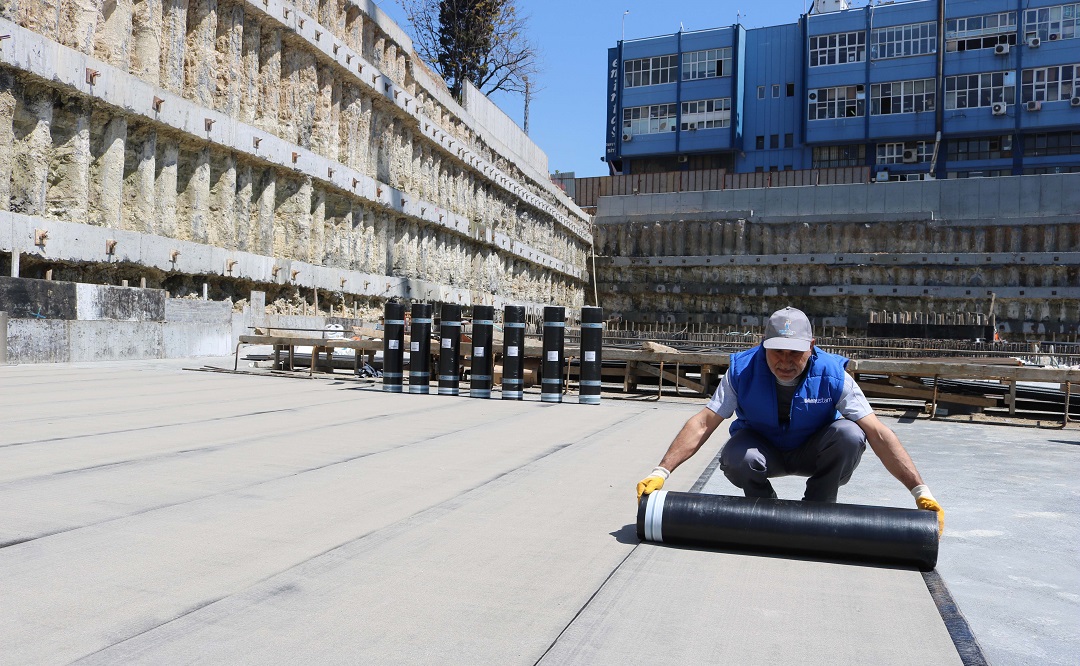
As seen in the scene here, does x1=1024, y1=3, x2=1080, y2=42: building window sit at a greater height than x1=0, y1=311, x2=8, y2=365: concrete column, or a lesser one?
greater

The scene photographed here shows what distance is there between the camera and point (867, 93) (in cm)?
5797

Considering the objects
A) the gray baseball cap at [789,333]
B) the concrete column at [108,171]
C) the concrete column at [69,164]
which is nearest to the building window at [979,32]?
the concrete column at [108,171]

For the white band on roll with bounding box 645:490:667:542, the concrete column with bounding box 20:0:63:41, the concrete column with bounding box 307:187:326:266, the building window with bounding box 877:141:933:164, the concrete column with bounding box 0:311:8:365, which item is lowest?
the white band on roll with bounding box 645:490:667:542

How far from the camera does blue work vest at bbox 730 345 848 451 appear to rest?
4688 millimetres

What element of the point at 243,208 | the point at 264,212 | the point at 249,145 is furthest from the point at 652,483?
the point at 264,212

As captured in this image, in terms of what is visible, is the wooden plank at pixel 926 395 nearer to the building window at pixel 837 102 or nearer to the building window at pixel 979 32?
the building window at pixel 837 102

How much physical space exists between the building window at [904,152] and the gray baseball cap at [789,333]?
5916 cm

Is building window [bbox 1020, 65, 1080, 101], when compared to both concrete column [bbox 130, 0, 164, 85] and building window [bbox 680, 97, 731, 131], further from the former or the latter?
concrete column [bbox 130, 0, 164, 85]

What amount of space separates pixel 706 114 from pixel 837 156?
30.5ft

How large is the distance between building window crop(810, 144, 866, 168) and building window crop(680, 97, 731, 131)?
6350 mm

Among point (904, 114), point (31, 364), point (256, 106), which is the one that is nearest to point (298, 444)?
point (31, 364)

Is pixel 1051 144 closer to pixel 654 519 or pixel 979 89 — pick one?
pixel 979 89

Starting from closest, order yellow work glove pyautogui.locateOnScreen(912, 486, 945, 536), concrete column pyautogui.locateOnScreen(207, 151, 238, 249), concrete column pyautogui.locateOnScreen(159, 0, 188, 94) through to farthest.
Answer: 1. yellow work glove pyautogui.locateOnScreen(912, 486, 945, 536)
2. concrete column pyautogui.locateOnScreen(159, 0, 188, 94)
3. concrete column pyautogui.locateOnScreen(207, 151, 238, 249)

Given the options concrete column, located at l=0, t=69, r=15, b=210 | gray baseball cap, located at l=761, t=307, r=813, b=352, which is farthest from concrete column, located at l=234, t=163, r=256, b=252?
gray baseball cap, located at l=761, t=307, r=813, b=352
